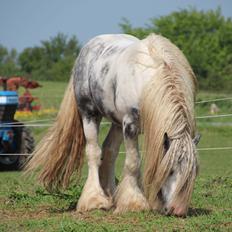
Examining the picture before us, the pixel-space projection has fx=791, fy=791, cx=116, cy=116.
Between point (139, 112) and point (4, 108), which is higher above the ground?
point (139, 112)

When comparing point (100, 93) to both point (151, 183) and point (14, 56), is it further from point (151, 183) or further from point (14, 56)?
point (14, 56)

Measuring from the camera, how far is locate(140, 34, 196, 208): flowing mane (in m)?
6.91

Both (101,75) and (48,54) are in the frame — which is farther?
(48,54)

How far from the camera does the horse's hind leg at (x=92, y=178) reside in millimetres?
7984

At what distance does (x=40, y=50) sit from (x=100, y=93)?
67.1 metres

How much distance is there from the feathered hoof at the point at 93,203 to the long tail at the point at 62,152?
595 millimetres

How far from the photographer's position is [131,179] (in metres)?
7.61

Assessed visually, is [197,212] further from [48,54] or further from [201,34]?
[48,54]

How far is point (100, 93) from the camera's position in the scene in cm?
795

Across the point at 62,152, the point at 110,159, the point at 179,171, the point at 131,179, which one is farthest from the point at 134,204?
the point at 62,152

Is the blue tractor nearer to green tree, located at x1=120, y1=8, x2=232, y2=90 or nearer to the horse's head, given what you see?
the horse's head

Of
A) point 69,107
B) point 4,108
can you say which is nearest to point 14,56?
point 4,108

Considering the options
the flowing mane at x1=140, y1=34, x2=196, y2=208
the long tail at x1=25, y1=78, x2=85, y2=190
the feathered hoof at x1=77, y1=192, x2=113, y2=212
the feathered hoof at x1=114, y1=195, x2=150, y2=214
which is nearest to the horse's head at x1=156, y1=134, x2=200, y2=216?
the flowing mane at x1=140, y1=34, x2=196, y2=208

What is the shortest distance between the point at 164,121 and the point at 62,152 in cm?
185
